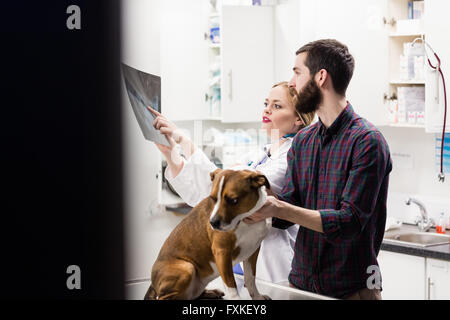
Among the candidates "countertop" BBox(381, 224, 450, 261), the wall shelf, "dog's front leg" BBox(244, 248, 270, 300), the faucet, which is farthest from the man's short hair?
the faucet

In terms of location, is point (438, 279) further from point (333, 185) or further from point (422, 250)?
point (333, 185)

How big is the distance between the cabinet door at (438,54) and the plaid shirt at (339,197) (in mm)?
1338

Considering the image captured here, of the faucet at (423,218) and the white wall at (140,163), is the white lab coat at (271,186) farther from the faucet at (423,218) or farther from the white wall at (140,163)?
the faucet at (423,218)

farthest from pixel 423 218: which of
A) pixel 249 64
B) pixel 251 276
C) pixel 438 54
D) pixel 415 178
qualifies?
pixel 251 276

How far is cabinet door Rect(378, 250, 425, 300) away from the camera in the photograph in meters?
2.49

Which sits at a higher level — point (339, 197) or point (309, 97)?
point (309, 97)

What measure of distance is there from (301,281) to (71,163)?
1.88 ft

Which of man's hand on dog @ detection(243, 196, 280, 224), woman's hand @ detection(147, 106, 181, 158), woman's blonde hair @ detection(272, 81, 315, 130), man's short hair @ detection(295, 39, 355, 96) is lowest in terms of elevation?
man's hand on dog @ detection(243, 196, 280, 224)

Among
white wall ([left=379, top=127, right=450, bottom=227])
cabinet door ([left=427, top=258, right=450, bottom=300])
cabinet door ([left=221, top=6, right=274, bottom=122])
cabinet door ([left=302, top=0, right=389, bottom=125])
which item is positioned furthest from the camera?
white wall ([left=379, top=127, right=450, bottom=227])

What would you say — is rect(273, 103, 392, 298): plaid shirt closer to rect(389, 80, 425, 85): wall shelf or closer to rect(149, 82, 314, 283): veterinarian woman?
rect(149, 82, 314, 283): veterinarian woman

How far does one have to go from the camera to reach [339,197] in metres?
1.20

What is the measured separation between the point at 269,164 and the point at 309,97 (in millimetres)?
169
